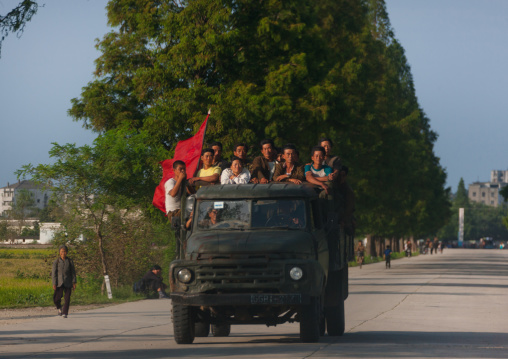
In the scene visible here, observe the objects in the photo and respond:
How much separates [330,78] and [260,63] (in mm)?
3214

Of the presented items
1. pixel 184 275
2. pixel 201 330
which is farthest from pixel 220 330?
pixel 184 275

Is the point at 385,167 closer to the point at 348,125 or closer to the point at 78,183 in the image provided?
the point at 348,125

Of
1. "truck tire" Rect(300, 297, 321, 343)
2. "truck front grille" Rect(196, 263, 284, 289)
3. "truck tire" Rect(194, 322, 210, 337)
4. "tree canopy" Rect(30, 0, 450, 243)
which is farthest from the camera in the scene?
"tree canopy" Rect(30, 0, 450, 243)

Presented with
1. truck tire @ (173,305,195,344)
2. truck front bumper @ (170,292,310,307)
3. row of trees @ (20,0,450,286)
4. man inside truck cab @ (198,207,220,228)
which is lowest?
truck tire @ (173,305,195,344)

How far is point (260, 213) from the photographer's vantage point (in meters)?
13.7

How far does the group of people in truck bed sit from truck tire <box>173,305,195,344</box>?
1520 mm

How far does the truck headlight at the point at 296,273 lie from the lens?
42.8 feet

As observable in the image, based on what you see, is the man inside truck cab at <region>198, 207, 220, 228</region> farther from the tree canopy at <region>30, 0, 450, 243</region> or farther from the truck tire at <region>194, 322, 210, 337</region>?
the tree canopy at <region>30, 0, 450, 243</region>

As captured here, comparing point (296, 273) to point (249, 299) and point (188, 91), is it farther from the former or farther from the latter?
point (188, 91)

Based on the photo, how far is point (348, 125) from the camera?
129 ft

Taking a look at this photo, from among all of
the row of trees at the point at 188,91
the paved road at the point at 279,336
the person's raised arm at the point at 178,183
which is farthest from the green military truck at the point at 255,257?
the row of trees at the point at 188,91

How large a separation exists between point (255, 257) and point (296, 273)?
0.58 meters

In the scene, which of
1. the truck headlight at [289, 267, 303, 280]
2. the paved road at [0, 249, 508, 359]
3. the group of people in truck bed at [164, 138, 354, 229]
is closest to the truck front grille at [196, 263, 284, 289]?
the truck headlight at [289, 267, 303, 280]

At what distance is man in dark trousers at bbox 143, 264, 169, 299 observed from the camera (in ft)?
91.2
